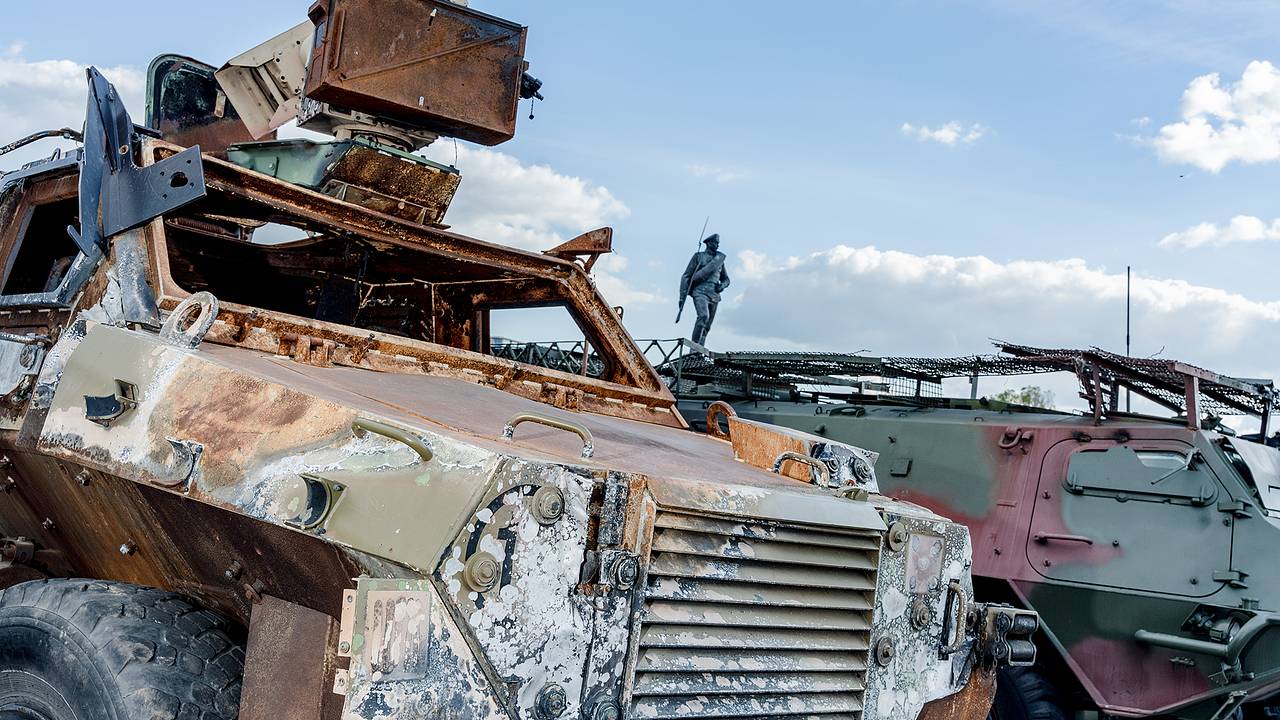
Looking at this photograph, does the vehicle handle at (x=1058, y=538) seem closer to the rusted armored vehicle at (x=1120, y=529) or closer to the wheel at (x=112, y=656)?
the rusted armored vehicle at (x=1120, y=529)

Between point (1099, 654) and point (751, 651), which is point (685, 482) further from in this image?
point (1099, 654)

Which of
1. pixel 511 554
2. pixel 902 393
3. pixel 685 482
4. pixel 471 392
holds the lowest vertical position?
pixel 511 554

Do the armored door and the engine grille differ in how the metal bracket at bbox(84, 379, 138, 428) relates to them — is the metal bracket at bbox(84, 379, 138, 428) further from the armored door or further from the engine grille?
the armored door

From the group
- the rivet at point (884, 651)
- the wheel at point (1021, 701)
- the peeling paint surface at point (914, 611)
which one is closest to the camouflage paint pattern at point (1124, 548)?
the wheel at point (1021, 701)

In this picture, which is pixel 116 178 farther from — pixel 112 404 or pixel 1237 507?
pixel 1237 507

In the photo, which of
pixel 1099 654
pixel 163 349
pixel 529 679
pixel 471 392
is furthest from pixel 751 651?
pixel 1099 654

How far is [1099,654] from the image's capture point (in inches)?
262

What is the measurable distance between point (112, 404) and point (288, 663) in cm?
79

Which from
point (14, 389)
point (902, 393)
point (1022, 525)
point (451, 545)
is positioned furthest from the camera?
point (902, 393)

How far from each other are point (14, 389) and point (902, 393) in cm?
665

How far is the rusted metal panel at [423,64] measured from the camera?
466cm

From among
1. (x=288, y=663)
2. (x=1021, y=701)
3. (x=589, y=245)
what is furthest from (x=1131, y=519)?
(x=288, y=663)

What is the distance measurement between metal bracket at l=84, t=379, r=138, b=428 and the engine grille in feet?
4.31

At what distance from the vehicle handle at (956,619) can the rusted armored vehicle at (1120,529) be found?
3.56 meters
